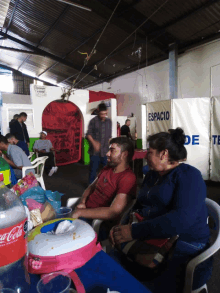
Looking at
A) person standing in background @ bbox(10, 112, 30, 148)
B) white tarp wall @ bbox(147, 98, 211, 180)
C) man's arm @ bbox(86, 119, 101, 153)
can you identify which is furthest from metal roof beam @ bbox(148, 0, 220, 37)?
person standing in background @ bbox(10, 112, 30, 148)

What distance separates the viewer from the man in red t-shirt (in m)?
1.46

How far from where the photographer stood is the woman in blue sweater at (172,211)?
3.43ft

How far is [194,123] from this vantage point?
4.79m

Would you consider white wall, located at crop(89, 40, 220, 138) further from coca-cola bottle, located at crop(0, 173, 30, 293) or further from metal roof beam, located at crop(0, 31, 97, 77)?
coca-cola bottle, located at crop(0, 173, 30, 293)

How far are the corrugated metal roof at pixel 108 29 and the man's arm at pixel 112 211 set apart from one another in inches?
182

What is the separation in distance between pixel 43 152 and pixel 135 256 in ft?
17.7

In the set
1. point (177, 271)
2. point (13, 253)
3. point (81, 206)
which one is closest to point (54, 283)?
point (13, 253)

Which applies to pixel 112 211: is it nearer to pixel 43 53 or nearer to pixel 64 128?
pixel 64 128

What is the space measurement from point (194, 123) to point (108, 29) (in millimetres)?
4239

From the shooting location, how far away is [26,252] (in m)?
0.69

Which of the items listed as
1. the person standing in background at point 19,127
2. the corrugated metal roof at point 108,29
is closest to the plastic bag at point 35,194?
the person standing in background at point 19,127

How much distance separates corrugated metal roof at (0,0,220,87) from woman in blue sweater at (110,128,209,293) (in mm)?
4536

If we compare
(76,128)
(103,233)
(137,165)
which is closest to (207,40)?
(137,165)

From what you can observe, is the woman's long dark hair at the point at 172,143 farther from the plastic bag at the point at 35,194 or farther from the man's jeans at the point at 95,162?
the man's jeans at the point at 95,162
